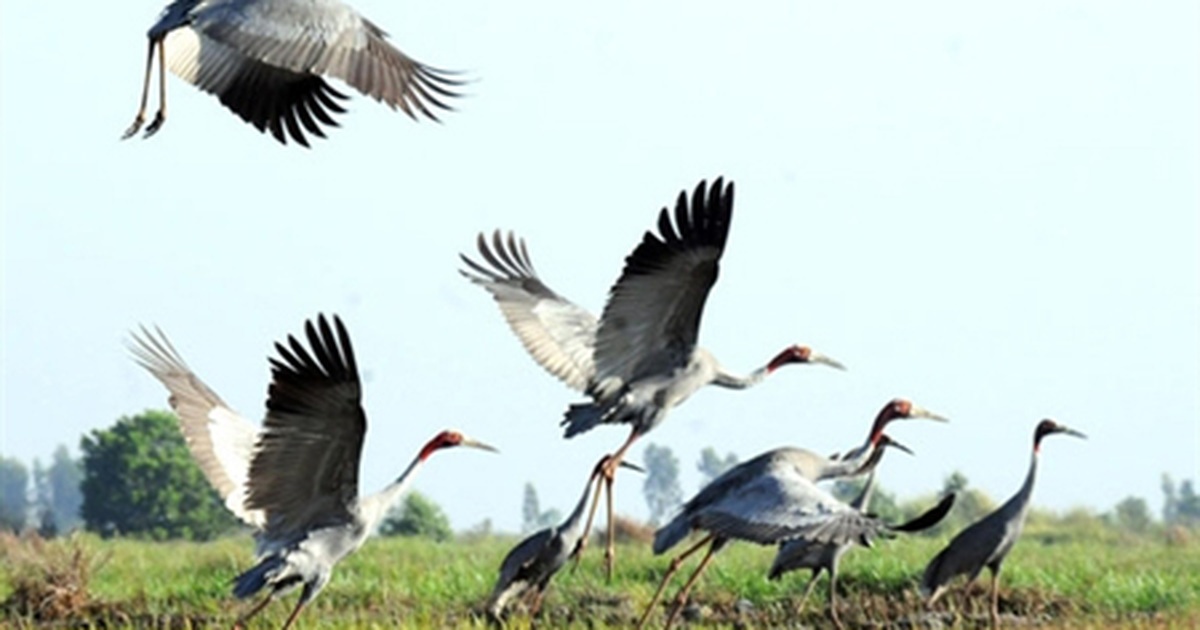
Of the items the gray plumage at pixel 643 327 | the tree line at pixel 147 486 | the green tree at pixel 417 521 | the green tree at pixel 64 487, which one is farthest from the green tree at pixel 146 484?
the green tree at pixel 64 487

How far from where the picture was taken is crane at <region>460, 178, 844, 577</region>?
30.3ft

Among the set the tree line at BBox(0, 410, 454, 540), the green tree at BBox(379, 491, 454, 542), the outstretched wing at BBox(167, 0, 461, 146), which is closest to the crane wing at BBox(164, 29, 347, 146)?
the outstretched wing at BBox(167, 0, 461, 146)

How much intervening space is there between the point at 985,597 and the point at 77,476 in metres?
66.7

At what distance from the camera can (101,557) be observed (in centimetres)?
1436

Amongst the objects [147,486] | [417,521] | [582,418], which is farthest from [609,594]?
[147,486]

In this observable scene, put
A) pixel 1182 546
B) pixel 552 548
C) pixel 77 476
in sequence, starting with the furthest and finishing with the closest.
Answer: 1. pixel 77 476
2. pixel 1182 546
3. pixel 552 548

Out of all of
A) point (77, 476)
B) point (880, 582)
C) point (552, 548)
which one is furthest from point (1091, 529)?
point (77, 476)

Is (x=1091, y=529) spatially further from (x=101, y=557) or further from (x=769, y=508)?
(x=769, y=508)

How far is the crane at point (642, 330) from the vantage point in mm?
9242

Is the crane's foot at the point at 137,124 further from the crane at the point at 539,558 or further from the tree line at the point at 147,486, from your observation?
the tree line at the point at 147,486

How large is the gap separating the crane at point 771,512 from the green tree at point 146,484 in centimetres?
2219

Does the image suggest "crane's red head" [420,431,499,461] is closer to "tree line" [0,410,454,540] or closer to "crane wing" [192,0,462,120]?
"crane wing" [192,0,462,120]

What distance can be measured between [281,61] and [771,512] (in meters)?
2.53

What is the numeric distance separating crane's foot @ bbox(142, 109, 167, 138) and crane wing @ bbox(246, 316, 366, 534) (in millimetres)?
1456
